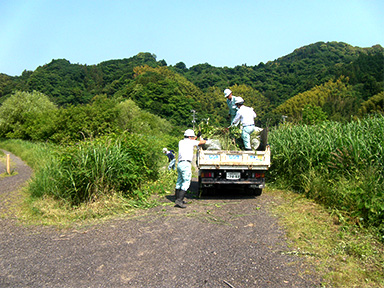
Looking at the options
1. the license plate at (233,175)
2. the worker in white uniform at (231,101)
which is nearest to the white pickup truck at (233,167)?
the license plate at (233,175)

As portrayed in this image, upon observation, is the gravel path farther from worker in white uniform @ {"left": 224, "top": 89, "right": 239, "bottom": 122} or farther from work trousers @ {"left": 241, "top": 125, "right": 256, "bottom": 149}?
worker in white uniform @ {"left": 224, "top": 89, "right": 239, "bottom": 122}

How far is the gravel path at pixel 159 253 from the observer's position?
13.9ft

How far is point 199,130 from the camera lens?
1016 cm

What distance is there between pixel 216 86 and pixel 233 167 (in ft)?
431

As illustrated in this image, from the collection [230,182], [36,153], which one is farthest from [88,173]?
[36,153]

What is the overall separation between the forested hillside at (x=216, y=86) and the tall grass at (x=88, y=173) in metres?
57.6

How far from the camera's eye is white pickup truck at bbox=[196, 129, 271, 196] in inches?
317

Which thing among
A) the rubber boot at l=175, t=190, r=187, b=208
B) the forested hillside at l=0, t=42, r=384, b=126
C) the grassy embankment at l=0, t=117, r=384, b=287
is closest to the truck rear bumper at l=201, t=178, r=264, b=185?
the rubber boot at l=175, t=190, r=187, b=208

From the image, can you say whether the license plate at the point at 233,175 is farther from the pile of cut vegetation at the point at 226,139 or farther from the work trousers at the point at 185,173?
the pile of cut vegetation at the point at 226,139

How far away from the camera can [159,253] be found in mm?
5031

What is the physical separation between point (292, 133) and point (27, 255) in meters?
7.96

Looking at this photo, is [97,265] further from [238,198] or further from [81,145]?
[238,198]

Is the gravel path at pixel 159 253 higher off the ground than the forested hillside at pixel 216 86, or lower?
lower

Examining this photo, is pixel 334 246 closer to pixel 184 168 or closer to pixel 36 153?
pixel 184 168
